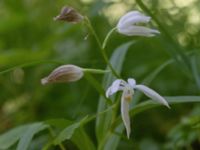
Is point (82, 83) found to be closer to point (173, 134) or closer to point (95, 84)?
point (173, 134)

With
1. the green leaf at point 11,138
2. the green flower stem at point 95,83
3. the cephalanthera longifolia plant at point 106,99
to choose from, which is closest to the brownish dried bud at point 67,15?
the cephalanthera longifolia plant at point 106,99

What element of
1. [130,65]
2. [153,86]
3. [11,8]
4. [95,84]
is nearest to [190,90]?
[153,86]

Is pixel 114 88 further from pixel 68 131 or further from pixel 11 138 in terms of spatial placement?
pixel 11 138

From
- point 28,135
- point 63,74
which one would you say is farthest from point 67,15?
point 28,135

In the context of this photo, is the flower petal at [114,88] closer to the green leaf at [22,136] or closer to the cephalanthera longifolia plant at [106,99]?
the cephalanthera longifolia plant at [106,99]

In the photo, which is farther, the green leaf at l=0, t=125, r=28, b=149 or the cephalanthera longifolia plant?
the green leaf at l=0, t=125, r=28, b=149

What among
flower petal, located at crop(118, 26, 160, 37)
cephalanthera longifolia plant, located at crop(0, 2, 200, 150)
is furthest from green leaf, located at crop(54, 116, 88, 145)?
flower petal, located at crop(118, 26, 160, 37)

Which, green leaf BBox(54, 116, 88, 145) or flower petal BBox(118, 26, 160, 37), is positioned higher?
flower petal BBox(118, 26, 160, 37)

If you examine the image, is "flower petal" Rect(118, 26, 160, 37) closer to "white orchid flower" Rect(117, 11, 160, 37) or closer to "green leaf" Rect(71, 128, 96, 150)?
"white orchid flower" Rect(117, 11, 160, 37)
